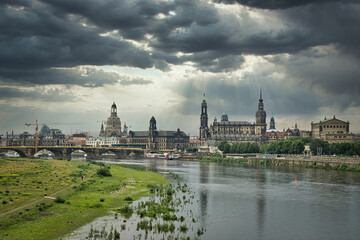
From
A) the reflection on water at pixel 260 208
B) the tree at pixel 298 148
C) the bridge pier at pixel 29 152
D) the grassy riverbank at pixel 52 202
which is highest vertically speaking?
the tree at pixel 298 148

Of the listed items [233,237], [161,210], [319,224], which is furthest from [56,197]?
[319,224]

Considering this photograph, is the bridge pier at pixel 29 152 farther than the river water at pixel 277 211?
Yes

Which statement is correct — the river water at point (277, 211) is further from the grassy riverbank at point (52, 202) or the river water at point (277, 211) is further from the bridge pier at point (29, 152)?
the bridge pier at point (29, 152)

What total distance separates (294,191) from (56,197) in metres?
40.4

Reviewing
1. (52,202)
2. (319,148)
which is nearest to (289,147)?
(319,148)

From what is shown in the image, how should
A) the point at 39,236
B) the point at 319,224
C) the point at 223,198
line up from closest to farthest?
the point at 39,236, the point at 319,224, the point at 223,198

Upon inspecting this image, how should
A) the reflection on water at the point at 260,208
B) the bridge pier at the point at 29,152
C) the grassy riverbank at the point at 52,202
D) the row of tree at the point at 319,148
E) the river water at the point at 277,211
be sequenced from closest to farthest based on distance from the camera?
the grassy riverbank at the point at 52,202 → the river water at the point at 277,211 → the reflection on water at the point at 260,208 → the row of tree at the point at 319,148 → the bridge pier at the point at 29,152

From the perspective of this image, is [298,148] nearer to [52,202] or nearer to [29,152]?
[29,152]

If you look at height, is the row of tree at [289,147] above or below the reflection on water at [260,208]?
above

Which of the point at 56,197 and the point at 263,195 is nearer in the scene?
the point at 56,197

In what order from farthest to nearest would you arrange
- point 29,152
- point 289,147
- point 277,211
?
point 29,152 → point 289,147 → point 277,211

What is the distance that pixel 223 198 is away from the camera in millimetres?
62688

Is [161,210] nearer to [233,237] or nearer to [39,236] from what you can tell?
[233,237]

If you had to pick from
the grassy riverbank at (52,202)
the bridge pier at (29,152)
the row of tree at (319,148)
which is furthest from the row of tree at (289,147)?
the bridge pier at (29,152)
